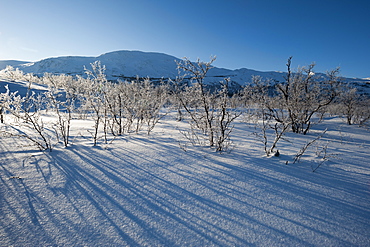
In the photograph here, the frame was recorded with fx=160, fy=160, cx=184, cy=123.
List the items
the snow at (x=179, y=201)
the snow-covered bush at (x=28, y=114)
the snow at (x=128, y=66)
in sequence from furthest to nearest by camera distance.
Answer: the snow at (x=128, y=66) → the snow-covered bush at (x=28, y=114) → the snow at (x=179, y=201)

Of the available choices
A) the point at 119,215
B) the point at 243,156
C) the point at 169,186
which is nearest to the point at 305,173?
the point at 243,156

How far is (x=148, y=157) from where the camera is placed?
9.62 feet

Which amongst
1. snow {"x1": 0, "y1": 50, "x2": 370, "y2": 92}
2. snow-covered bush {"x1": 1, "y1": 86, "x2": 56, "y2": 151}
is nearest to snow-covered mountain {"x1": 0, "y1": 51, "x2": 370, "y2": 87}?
snow {"x1": 0, "y1": 50, "x2": 370, "y2": 92}

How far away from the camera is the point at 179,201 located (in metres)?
1.69

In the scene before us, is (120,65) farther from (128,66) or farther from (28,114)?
(28,114)

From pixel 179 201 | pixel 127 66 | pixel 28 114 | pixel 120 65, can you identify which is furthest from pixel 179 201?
pixel 120 65

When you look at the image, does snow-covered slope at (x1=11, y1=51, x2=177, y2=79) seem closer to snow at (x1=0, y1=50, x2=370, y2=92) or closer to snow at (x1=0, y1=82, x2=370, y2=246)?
snow at (x1=0, y1=50, x2=370, y2=92)

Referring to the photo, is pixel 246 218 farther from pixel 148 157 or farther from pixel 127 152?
pixel 127 152

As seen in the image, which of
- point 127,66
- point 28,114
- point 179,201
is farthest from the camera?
point 127,66

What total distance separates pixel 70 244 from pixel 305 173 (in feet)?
9.64

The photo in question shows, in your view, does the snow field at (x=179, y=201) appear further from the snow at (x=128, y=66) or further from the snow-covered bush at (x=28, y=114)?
the snow at (x=128, y=66)

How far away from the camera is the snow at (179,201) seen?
1.27 m

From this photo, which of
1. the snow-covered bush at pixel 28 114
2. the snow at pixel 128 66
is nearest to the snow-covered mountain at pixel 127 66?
the snow at pixel 128 66

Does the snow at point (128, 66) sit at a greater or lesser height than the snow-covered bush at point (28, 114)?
greater
